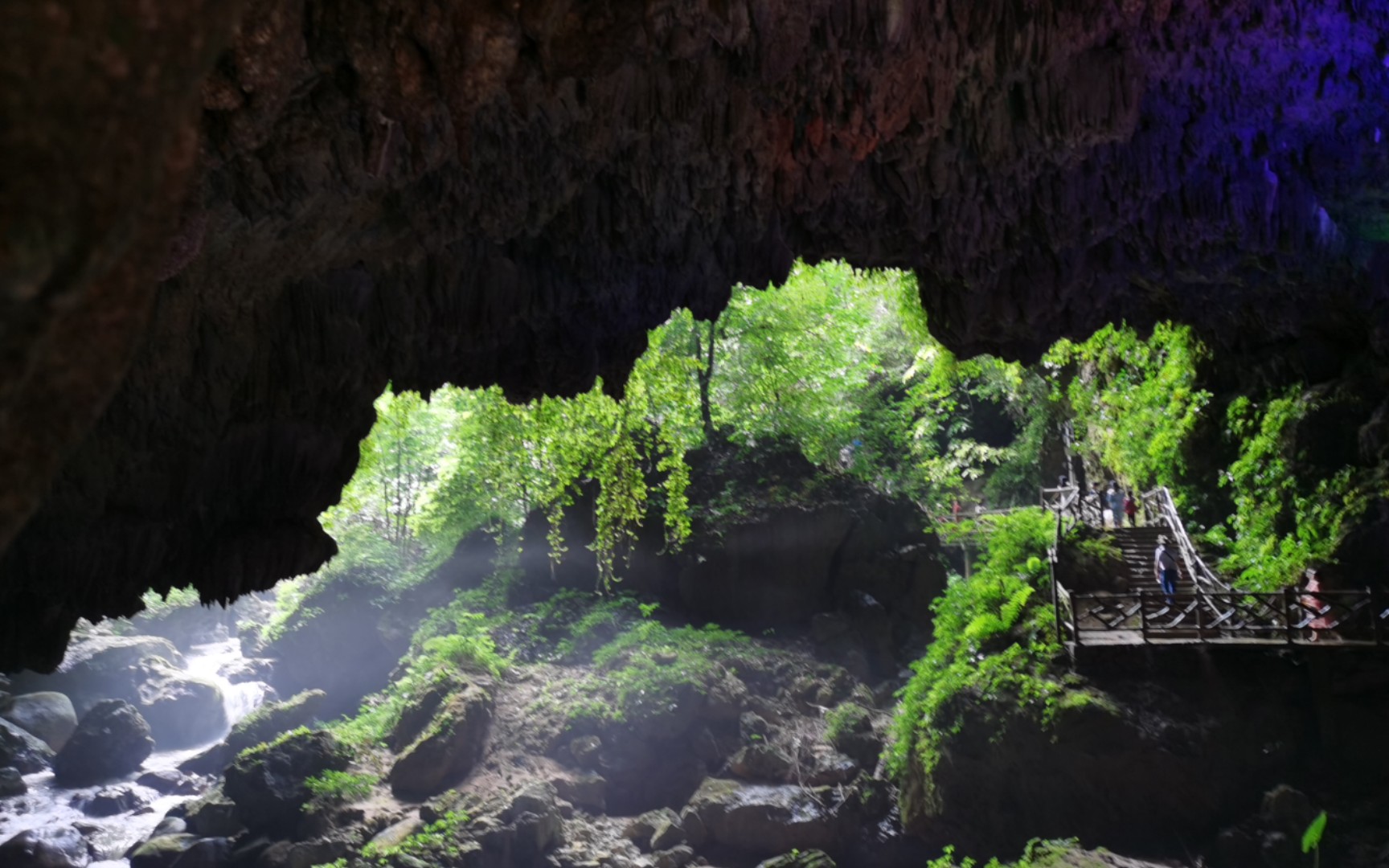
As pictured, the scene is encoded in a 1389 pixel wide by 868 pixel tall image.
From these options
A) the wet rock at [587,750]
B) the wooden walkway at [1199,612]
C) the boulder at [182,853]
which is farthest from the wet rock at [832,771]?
the boulder at [182,853]

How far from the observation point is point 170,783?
25500mm

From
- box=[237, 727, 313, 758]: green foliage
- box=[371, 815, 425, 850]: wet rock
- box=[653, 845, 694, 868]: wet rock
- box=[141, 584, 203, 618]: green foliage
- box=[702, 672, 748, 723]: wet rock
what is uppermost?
box=[141, 584, 203, 618]: green foliage

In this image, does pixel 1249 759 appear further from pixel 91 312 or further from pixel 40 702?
pixel 40 702

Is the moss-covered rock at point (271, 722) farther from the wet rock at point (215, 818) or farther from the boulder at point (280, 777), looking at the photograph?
the boulder at point (280, 777)

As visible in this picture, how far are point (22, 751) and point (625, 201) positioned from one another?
Answer: 26354mm

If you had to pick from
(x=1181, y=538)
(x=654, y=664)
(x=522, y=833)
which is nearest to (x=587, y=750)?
(x=654, y=664)

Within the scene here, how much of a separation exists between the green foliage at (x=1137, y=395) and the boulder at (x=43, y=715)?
2885cm

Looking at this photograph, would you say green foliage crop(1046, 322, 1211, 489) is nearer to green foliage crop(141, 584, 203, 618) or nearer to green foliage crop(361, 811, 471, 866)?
green foliage crop(361, 811, 471, 866)

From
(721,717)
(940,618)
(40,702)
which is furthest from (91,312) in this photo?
(40,702)

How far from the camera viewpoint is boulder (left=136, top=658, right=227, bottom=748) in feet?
104

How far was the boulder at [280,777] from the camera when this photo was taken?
18.0 m

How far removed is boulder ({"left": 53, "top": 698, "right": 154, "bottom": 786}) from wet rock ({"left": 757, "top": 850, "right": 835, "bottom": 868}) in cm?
2070

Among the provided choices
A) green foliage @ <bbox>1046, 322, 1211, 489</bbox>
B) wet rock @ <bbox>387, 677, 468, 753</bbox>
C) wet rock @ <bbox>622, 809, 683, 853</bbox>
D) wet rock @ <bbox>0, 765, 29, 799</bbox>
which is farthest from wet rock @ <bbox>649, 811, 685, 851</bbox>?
wet rock @ <bbox>0, 765, 29, 799</bbox>

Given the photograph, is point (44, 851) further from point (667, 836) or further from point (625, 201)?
point (625, 201)
